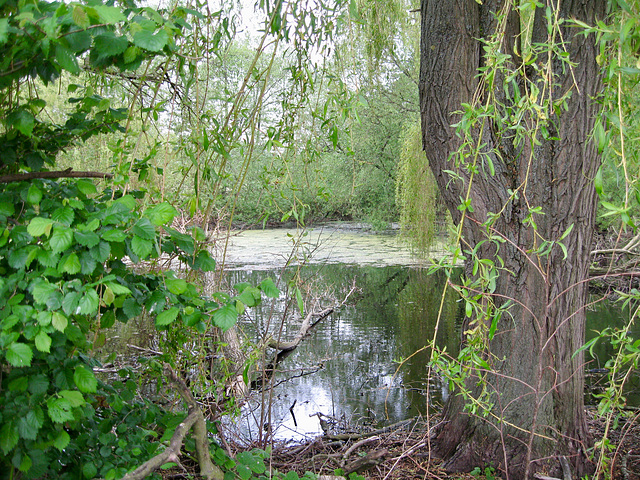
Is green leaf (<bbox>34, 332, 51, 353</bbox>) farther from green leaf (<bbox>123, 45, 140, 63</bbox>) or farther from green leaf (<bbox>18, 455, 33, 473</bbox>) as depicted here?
green leaf (<bbox>123, 45, 140, 63</bbox>)

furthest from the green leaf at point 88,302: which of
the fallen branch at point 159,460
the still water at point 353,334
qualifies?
the still water at point 353,334

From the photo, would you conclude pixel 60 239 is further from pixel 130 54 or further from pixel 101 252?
pixel 130 54

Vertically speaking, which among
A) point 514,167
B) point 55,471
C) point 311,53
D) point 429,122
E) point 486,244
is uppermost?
point 311,53

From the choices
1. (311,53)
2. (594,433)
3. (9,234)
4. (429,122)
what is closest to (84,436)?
(9,234)

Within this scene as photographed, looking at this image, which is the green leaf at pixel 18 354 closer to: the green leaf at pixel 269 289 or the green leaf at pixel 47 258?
the green leaf at pixel 47 258

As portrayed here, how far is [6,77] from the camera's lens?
2.77 feet

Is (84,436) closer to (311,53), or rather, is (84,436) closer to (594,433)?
(311,53)

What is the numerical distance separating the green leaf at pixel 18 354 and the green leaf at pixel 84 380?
0.17m

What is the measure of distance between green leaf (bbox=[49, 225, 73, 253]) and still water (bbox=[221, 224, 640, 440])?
867 mm

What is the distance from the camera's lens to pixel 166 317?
0.98 metres

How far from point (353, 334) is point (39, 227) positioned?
4679 millimetres

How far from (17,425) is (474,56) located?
194cm

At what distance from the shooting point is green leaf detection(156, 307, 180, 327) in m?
0.97

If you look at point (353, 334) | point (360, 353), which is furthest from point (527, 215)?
point (353, 334)
